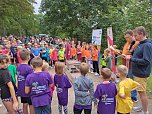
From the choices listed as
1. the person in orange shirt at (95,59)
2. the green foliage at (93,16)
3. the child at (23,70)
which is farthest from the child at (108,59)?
the green foliage at (93,16)

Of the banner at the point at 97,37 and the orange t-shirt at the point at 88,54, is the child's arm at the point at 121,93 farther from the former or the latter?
the orange t-shirt at the point at 88,54

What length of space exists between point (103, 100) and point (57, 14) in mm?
23557

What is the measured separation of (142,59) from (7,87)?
104 inches

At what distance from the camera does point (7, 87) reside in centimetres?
529

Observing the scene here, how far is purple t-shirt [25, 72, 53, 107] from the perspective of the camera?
5.03 meters

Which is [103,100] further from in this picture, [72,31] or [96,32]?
A: [72,31]

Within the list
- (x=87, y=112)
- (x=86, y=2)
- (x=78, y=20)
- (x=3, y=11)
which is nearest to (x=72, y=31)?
(x=78, y=20)

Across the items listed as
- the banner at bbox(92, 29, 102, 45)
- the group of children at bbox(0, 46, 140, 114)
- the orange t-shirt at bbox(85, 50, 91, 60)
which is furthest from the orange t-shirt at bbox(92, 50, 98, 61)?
the group of children at bbox(0, 46, 140, 114)

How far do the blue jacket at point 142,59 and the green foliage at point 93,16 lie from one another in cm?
1382

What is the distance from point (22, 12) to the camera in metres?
36.2

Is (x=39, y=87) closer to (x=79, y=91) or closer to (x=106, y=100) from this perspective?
(x=79, y=91)

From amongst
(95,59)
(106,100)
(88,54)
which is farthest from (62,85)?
(88,54)

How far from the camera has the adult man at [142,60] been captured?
5833mm

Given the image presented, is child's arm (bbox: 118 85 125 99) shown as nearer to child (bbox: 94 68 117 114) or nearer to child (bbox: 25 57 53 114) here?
child (bbox: 94 68 117 114)
